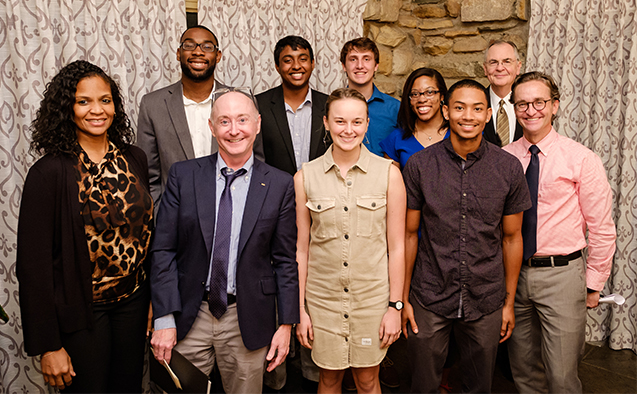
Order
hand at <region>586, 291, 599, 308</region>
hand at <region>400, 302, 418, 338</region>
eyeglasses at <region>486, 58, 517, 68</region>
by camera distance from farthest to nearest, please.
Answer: eyeglasses at <region>486, 58, 517, 68</region> < hand at <region>586, 291, 599, 308</region> < hand at <region>400, 302, 418, 338</region>

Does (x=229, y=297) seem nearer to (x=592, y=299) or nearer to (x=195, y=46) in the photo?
(x=195, y=46)

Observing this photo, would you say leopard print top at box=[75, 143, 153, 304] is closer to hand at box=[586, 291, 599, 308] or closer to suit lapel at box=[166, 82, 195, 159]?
suit lapel at box=[166, 82, 195, 159]

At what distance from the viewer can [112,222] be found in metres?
1.68

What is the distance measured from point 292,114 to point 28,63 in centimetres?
143

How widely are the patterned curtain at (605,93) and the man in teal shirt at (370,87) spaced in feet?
4.31

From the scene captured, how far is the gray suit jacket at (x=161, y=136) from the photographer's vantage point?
2.34m

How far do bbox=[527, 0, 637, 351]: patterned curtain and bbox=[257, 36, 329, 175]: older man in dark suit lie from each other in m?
1.77

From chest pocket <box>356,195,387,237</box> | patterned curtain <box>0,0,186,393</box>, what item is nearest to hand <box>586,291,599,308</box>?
chest pocket <box>356,195,387,237</box>

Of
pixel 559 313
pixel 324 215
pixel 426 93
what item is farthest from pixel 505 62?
pixel 324 215

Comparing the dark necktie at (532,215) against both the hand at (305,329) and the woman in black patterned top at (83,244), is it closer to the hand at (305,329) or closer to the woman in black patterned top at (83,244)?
the hand at (305,329)

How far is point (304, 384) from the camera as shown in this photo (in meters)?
2.71

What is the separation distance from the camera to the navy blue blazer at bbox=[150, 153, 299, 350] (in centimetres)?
168

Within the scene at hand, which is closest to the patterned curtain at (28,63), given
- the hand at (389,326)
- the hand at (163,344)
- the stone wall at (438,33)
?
the hand at (163,344)

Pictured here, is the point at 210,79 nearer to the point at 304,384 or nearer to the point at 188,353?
the point at 188,353
